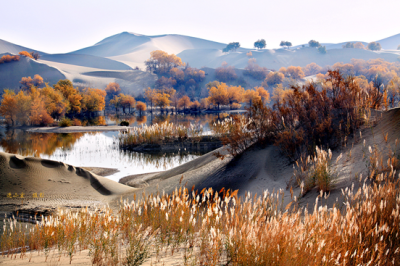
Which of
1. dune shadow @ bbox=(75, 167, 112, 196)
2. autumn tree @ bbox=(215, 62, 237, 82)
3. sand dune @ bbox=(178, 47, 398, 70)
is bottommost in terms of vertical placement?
dune shadow @ bbox=(75, 167, 112, 196)

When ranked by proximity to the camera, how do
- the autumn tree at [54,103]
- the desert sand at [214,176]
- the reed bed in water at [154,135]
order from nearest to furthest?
1. the desert sand at [214,176]
2. the reed bed in water at [154,135]
3. the autumn tree at [54,103]

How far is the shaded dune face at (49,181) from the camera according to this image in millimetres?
7703

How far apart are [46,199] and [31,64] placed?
356ft

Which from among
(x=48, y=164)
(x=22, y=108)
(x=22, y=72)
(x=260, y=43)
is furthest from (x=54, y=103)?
(x=260, y=43)

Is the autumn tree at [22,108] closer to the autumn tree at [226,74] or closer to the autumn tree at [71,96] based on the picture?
the autumn tree at [71,96]

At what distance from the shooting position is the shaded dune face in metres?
7.70

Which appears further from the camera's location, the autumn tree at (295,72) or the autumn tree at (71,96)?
the autumn tree at (295,72)

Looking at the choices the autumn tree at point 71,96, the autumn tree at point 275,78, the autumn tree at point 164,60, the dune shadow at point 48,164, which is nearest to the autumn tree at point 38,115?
the autumn tree at point 71,96

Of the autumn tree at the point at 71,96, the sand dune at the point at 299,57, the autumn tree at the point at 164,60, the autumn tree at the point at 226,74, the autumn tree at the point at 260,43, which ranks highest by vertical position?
the autumn tree at the point at 260,43

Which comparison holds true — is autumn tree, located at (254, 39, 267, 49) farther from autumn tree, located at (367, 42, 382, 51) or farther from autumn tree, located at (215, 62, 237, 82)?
autumn tree, located at (215, 62, 237, 82)

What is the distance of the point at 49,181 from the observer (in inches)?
324

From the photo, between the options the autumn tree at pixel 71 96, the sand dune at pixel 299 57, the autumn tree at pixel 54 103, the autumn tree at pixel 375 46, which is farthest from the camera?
the autumn tree at pixel 375 46

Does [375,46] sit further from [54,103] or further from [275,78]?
[54,103]

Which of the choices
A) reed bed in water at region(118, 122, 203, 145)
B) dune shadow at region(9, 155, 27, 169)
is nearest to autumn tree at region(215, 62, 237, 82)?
reed bed in water at region(118, 122, 203, 145)
